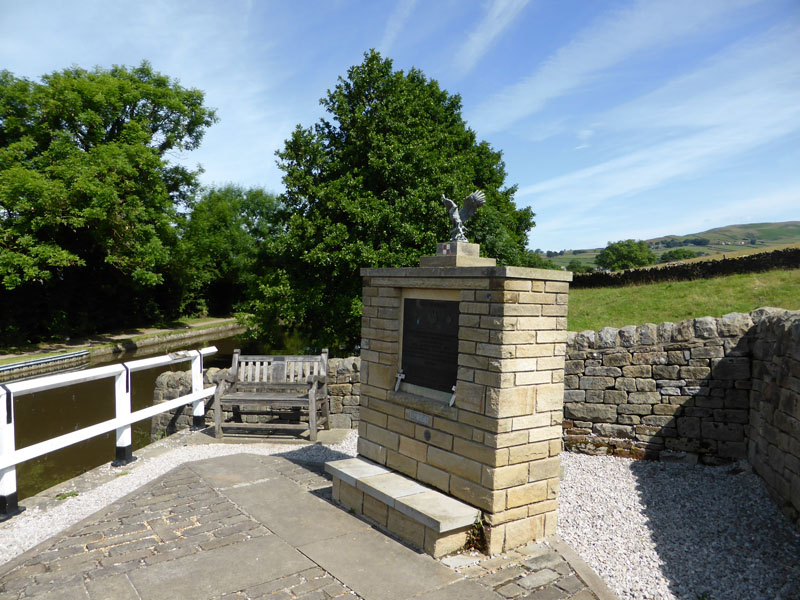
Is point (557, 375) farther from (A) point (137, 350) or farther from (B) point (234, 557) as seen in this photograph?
(A) point (137, 350)

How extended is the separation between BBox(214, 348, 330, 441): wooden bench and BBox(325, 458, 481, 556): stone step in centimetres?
261

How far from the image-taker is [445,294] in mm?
4559

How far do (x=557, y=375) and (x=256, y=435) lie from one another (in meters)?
5.03

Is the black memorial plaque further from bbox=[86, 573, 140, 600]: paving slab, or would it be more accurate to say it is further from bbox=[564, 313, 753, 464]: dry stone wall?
bbox=[564, 313, 753, 464]: dry stone wall

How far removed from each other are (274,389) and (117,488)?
107 inches

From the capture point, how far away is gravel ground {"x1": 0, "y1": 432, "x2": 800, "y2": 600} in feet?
13.6

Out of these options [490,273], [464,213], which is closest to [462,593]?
[490,273]

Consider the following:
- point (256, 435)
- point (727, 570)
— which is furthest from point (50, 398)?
point (727, 570)

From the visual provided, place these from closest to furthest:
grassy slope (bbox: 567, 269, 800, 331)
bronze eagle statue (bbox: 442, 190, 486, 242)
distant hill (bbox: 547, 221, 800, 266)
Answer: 1. bronze eagle statue (bbox: 442, 190, 486, 242)
2. grassy slope (bbox: 567, 269, 800, 331)
3. distant hill (bbox: 547, 221, 800, 266)

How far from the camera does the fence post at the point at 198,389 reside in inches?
308

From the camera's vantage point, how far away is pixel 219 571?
3.55 m

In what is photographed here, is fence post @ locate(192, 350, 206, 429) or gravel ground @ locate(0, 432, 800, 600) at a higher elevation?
fence post @ locate(192, 350, 206, 429)

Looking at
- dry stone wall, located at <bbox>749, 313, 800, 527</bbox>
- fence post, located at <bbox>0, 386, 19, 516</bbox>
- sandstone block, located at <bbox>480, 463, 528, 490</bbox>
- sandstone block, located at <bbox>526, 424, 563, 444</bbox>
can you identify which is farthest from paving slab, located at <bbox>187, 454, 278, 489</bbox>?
dry stone wall, located at <bbox>749, 313, 800, 527</bbox>

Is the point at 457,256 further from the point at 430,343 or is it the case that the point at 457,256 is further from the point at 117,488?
the point at 117,488
